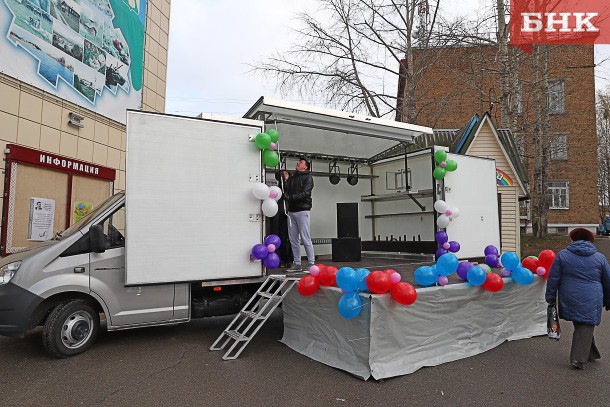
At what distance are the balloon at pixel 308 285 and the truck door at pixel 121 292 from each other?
163 cm

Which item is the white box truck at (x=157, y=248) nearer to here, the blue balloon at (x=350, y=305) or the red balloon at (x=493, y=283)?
the blue balloon at (x=350, y=305)

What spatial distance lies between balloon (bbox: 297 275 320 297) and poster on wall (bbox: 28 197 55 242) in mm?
6726

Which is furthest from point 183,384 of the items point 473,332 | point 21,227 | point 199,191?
point 21,227

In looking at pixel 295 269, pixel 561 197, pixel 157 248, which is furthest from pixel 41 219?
pixel 561 197

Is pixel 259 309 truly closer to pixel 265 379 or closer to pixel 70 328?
pixel 265 379

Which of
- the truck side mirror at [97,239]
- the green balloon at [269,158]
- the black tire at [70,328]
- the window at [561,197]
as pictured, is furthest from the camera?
the window at [561,197]

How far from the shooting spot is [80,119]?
1027 cm

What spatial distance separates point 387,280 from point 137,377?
2.82m

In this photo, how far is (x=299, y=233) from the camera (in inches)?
272

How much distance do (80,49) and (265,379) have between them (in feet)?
30.7

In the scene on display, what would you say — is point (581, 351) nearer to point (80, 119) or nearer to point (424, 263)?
point (424, 263)

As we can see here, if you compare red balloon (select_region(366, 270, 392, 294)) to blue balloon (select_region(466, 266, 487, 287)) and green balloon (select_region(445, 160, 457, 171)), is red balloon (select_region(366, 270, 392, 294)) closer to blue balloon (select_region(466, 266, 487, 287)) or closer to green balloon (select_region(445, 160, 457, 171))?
blue balloon (select_region(466, 266, 487, 287))

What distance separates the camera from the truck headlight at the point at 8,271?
15.8 ft

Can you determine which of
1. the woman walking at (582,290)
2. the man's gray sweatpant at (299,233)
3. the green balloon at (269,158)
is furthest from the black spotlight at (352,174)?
the woman walking at (582,290)
